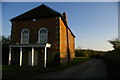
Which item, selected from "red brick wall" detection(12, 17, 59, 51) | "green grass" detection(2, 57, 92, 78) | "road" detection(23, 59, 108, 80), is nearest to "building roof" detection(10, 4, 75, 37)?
"red brick wall" detection(12, 17, 59, 51)

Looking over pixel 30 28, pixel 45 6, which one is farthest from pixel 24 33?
pixel 45 6

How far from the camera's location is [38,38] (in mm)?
16469

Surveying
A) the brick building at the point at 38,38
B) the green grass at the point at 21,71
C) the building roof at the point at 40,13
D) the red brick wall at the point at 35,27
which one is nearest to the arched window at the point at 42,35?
the brick building at the point at 38,38

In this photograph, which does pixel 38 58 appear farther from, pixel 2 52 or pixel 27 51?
pixel 2 52

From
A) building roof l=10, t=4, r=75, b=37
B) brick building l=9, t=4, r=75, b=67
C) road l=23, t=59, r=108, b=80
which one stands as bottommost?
road l=23, t=59, r=108, b=80

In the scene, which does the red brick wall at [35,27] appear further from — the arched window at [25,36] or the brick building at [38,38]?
the arched window at [25,36]

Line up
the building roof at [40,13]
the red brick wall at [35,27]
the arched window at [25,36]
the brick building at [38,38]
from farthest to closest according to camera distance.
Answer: the arched window at [25,36] → the building roof at [40,13] → the red brick wall at [35,27] → the brick building at [38,38]

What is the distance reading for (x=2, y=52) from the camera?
20078 millimetres

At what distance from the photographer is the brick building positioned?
50.5 feet

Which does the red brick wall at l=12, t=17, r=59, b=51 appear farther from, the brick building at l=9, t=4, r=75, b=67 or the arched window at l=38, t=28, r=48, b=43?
the arched window at l=38, t=28, r=48, b=43

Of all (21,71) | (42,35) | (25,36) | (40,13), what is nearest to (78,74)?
(21,71)

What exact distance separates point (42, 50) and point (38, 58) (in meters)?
1.38

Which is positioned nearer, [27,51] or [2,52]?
[27,51]

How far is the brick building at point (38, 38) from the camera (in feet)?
50.5
